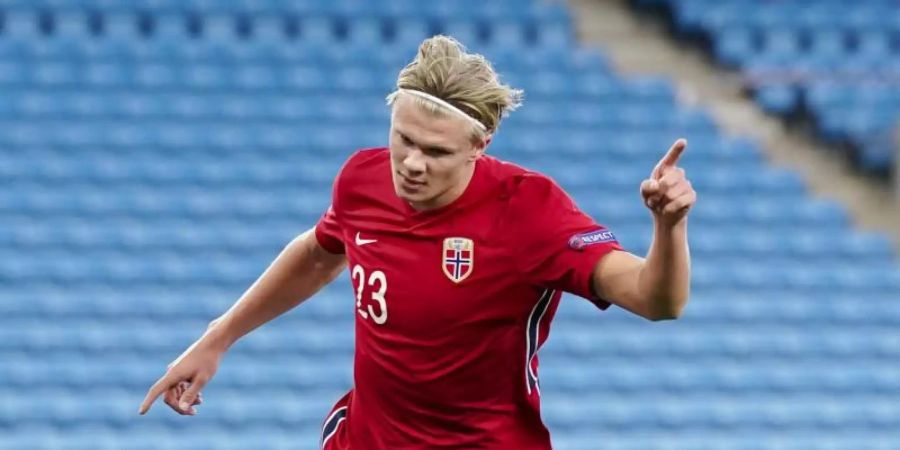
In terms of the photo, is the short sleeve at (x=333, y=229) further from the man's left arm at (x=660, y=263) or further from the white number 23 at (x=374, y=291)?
the man's left arm at (x=660, y=263)

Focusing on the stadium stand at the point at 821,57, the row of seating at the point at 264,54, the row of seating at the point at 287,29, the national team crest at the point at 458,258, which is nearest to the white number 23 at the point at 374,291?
the national team crest at the point at 458,258

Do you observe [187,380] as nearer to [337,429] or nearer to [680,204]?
[337,429]

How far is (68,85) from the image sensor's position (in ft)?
32.3

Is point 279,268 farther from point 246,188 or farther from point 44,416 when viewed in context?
point 246,188

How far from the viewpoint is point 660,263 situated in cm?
287

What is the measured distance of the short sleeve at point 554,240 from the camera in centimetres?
307

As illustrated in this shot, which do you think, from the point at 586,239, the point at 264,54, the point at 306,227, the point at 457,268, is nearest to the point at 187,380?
the point at 457,268

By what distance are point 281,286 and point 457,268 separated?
23.5 inches

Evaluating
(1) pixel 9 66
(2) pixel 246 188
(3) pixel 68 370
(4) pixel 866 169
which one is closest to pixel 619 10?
(4) pixel 866 169

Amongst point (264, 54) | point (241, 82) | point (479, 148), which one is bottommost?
point (479, 148)

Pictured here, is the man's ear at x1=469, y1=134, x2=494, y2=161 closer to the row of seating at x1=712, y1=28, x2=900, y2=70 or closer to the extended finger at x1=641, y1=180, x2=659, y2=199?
the extended finger at x1=641, y1=180, x2=659, y2=199

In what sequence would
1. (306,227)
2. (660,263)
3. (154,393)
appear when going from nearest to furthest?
(660,263) < (154,393) < (306,227)

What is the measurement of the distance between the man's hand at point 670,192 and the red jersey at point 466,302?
286 mm

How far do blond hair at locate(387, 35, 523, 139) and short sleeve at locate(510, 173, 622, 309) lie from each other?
0.52 ft
